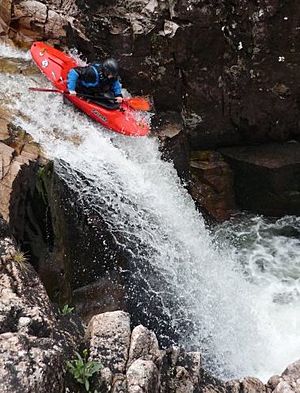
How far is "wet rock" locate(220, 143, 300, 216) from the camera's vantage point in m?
9.55

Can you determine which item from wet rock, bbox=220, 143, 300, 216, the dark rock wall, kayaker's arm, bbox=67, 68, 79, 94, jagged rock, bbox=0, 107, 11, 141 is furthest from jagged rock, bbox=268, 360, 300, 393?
the dark rock wall

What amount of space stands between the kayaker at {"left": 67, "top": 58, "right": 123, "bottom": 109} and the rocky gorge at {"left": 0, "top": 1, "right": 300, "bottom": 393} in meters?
0.82

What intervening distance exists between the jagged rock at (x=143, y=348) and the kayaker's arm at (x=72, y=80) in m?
5.15

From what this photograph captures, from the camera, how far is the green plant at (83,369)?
3.63 meters

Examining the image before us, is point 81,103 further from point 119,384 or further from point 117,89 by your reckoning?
point 119,384

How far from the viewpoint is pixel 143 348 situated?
4031mm

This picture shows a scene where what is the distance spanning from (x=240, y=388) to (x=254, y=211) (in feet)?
18.7

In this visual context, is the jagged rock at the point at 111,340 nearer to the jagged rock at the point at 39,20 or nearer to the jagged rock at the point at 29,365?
the jagged rock at the point at 29,365

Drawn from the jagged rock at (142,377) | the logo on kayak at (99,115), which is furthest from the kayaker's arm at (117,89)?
the jagged rock at (142,377)

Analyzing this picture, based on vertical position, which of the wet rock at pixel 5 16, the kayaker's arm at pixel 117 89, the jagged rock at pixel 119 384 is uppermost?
the wet rock at pixel 5 16

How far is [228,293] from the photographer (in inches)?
304

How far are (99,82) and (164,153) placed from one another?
160 centimetres

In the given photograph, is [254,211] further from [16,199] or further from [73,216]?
[16,199]

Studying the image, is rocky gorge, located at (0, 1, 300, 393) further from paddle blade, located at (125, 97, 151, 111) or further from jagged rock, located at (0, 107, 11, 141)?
paddle blade, located at (125, 97, 151, 111)
